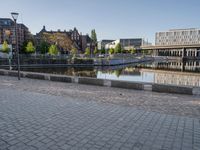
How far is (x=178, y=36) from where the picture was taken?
126 m

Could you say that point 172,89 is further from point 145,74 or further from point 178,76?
point 145,74

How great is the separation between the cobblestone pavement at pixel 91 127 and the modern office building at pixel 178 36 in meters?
112

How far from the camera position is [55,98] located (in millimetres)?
7676

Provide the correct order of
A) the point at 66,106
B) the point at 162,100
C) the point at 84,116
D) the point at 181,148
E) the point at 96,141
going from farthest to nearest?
the point at 162,100 → the point at 66,106 → the point at 84,116 → the point at 96,141 → the point at 181,148

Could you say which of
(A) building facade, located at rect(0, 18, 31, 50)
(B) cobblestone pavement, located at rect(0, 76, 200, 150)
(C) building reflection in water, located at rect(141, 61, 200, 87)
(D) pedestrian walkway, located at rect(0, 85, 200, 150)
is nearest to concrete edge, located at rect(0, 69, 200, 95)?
(B) cobblestone pavement, located at rect(0, 76, 200, 150)

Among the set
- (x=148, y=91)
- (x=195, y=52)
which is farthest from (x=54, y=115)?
(x=195, y=52)

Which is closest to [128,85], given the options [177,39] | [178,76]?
[178,76]

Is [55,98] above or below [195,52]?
below

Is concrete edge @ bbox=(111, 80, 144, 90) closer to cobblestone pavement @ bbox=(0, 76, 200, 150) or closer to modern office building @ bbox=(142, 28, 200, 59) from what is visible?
cobblestone pavement @ bbox=(0, 76, 200, 150)

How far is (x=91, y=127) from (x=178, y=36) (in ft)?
446

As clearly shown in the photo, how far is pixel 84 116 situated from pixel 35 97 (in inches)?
130

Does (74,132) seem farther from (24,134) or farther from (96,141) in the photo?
(24,134)

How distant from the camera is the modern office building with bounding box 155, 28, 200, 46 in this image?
115125mm

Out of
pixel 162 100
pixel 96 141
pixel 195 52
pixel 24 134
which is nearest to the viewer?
pixel 96 141
